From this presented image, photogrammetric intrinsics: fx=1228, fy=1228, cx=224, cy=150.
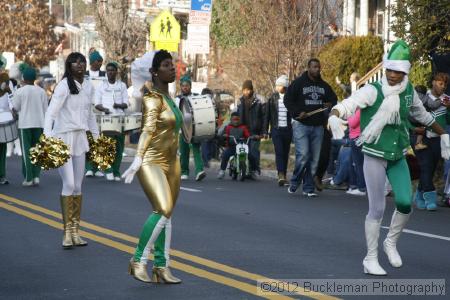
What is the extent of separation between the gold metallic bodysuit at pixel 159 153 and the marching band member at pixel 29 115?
997 centimetres

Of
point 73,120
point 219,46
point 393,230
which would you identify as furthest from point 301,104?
point 219,46

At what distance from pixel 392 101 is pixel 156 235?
94.6 inches

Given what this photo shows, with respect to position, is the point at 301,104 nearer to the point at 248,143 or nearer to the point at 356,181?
the point at 356,181

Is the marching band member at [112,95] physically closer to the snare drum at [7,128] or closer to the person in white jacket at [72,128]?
the snare drum at [7,128]

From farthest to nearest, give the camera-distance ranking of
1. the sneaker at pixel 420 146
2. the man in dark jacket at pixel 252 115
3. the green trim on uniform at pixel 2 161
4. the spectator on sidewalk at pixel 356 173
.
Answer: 1. the man in dark jacket at pixel 252 115
2. the green trim on uniform at pixel 2 161
3. the spectator on sidewalk at pixel 356 173
4. the sneaker at pixel 420 146

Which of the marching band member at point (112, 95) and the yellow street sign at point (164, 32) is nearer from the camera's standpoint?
the marching band member at point (112, 95)

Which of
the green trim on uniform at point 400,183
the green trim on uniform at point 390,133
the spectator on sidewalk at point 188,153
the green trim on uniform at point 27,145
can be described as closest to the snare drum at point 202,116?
the spectator on sidewalk at point 188,153

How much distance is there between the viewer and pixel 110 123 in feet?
68.5

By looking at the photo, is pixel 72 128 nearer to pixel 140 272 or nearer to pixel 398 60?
pixel 140 272

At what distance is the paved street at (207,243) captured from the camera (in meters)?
9.90

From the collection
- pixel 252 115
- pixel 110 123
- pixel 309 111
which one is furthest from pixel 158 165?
pixel 252 115

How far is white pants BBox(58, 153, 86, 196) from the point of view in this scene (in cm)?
1207

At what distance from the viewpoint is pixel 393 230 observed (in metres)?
10.7

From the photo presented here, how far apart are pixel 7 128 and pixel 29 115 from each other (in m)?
0.67
